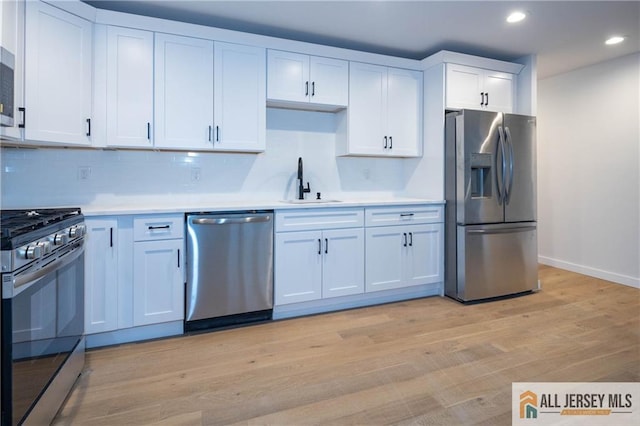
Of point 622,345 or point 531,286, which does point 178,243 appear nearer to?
point 622,345

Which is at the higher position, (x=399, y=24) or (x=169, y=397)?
(x=399, y=24)

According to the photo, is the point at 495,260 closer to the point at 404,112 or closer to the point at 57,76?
the point at 404,112

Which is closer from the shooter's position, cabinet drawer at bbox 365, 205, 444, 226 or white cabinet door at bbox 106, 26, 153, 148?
white cabinet door at bbox 106, 26, 153, 148

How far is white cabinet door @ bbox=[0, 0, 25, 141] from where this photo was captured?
77.0 inches

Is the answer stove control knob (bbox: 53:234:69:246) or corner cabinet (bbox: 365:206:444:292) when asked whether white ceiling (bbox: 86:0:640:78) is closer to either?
corner cabinet (bbox: 365:206:444:292)

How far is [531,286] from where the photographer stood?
363 centimetres

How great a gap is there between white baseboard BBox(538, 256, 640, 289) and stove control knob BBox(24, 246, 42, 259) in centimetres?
505

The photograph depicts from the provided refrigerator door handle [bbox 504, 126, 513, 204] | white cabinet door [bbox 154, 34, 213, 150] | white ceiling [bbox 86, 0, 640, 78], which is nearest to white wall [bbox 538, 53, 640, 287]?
white ceiling [bbox 86, 0, 640, 78]

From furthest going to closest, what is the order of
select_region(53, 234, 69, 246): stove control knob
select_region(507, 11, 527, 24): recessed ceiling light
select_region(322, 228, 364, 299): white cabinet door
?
select_region(322, 228, 364, 299): white cabinet door < select_region(507, 11, 527, 24): recessed ceiling light < select_region(53, 234, 69, 246): stove control knob

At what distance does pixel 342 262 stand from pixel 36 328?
2.13m

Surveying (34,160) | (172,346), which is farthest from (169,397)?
(34,160)

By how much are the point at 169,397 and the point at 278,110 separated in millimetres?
2519

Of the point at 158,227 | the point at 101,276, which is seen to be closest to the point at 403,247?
the point at 158,227

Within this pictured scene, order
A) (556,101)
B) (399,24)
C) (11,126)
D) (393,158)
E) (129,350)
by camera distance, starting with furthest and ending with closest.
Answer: (556,101), (393,158), (399,24), (129,350), (11,126)
